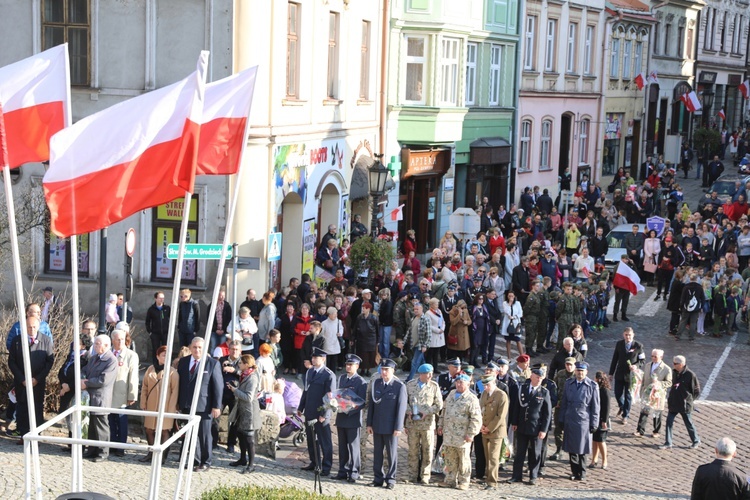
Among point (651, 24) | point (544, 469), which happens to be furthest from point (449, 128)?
point (651, 24)

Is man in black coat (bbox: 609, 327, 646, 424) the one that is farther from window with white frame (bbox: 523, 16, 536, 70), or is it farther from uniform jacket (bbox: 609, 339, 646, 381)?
window with white frame (bbox: 523, 16, 536, 70)

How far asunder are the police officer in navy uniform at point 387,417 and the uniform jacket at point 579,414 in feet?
7.08

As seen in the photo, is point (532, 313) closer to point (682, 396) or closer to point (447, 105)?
point (682, 396)

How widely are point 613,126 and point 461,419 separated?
115 feet

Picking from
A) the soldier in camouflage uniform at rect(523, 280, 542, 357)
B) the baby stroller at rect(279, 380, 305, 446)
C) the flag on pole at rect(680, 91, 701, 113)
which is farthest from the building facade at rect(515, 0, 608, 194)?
the baby stroller at rect(279, 380, 305, 446)

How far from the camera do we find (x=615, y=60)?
157 ft

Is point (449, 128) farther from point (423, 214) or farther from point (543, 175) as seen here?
point (543, 175)

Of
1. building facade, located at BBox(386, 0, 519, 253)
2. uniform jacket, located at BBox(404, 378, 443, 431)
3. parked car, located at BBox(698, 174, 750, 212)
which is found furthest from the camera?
parked car, located at BBox(698, 174, 750, 212)

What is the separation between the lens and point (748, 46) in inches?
2721

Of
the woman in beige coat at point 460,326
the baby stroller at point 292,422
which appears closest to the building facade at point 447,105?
the woman in beige coat at point 460,326

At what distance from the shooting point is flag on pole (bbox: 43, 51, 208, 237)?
28.9 feet

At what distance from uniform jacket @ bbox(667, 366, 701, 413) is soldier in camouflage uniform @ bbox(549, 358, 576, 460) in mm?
1593

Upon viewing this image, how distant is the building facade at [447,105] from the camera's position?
31.8m

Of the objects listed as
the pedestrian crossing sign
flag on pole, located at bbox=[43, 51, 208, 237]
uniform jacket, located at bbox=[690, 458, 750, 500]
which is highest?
flag on pole, located at bbox=[43, 51, 208, 237]
